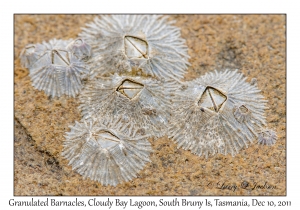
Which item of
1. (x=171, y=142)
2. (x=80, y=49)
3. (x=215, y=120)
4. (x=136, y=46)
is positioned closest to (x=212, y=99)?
(x=215, y=120)

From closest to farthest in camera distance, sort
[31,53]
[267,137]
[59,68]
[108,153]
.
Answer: [108,153] < [267,137] < [59,68] < [31,53]

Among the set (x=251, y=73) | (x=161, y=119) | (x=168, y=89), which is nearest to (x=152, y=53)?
(x=168, y=89)

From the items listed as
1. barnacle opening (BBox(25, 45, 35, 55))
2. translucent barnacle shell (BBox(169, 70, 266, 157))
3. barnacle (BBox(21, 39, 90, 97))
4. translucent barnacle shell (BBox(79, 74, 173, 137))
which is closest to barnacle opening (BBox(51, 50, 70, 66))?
barnacle (BBox(21, 39, 90, 97))

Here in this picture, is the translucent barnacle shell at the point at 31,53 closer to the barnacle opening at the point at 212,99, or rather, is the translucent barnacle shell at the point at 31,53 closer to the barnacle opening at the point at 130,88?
the barnacle opening at the point at 130,88

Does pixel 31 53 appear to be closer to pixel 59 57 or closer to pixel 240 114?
pixel 59 57

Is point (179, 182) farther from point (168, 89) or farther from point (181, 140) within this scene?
point (168, 89)

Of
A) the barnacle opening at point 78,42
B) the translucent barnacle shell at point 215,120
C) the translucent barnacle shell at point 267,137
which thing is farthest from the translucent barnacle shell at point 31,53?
the translucent barnacle shell at point 267,137

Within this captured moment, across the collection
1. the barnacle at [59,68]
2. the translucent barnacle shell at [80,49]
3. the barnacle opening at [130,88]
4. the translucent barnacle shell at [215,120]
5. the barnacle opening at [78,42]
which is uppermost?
the barnacle opening at [78,42]

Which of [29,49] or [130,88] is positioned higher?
[29,49]

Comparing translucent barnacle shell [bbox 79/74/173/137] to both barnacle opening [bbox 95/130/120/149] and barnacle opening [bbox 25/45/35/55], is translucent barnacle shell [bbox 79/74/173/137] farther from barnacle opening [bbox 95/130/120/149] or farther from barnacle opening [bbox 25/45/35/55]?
barnacle opening [bbox 25/45/35/55]
